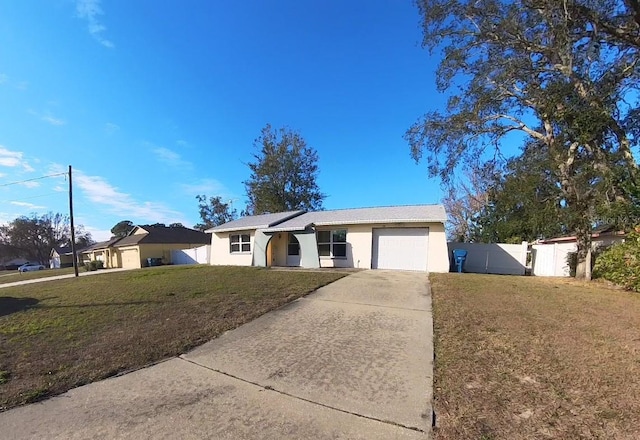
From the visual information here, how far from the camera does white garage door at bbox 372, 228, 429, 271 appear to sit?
47.5 ft

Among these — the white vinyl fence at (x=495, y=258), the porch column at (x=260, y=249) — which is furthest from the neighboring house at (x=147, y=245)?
the white vinyl fence at (x=495, y=258)

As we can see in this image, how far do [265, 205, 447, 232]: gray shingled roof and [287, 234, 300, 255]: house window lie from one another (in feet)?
2.76

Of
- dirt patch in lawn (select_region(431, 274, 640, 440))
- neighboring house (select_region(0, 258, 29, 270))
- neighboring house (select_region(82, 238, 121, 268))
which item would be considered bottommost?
neighboring house (select_region(0, 258, 29, 270))

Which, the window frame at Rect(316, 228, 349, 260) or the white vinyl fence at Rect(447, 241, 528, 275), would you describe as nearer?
the white vinyl fence at Rect(447, 241, 528, 275)

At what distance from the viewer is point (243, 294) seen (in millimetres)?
8703

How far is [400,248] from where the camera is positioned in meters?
14.9

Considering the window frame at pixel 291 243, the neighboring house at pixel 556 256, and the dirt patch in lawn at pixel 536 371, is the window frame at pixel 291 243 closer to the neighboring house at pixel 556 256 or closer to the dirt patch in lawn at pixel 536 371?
the dirt patch in lawn at pixel 536 371

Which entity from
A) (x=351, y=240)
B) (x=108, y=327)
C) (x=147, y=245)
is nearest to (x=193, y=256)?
(x=147, y=245)

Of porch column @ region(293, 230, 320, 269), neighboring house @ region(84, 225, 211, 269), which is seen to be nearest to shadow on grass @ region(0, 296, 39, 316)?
porch column @ region(293, 230, 320, 269)

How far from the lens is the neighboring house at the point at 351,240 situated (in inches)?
564

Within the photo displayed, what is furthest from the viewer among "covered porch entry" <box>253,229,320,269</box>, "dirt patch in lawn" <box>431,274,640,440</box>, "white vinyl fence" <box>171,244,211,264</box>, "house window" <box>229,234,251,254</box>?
"white vinyl fence" <box>171,244,211,264</box>

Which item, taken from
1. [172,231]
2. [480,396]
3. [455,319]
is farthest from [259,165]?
[480,396]

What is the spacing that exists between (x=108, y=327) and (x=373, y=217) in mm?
11696

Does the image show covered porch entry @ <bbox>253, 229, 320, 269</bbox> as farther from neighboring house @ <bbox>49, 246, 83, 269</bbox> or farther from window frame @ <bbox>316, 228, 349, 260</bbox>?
neighboring house @ <bbox>49, 246, 83, 269</bbox>
